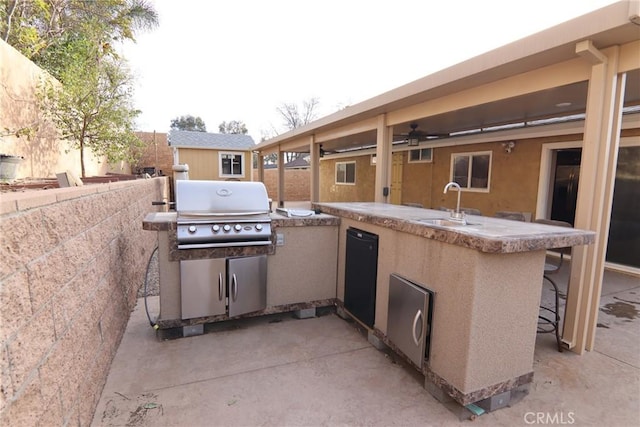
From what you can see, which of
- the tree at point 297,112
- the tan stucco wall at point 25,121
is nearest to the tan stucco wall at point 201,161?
the tan stucco wall at point 25,121

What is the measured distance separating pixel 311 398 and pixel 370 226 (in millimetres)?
1483

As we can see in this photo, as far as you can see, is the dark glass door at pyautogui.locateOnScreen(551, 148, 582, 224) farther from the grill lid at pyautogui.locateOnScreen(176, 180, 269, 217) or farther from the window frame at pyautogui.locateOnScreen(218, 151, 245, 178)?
the window frame at pyautogui.locateOnScreen(218, 151, 245, 178)

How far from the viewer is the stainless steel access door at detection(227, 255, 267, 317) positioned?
3098 mm

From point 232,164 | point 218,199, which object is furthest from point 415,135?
point 232,164

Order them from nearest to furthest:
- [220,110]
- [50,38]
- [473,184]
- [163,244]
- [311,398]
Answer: [311,398] < [163,244] < [473,184] < [50,38] < [220,110]

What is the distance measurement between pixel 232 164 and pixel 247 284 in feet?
49.4

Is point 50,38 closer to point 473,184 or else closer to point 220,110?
point 473,184

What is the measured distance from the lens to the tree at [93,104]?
6129 millimetres

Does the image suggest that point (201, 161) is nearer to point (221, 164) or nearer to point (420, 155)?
point (221, 164)

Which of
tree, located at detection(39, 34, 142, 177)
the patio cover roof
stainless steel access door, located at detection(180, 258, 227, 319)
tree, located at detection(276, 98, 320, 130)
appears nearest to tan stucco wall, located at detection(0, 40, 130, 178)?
tree, located at detection(39, 34, 142, 177)

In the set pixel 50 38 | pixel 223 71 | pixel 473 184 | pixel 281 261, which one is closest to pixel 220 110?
pixel 223 71

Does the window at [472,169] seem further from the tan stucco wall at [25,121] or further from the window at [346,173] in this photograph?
the tan stucco wall at [25,121]

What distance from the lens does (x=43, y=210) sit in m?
1.44

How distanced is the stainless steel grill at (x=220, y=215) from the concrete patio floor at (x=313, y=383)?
928 millimetres
